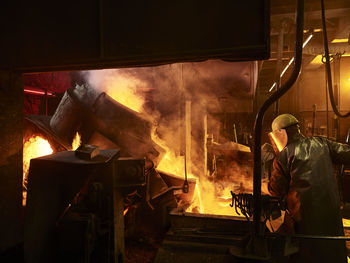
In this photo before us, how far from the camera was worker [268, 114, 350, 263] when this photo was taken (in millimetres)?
3236

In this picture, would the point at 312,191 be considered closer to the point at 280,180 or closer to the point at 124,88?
the point at 280,180

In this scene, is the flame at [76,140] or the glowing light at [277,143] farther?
the flame at [76,140]

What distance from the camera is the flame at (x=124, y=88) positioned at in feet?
19.6

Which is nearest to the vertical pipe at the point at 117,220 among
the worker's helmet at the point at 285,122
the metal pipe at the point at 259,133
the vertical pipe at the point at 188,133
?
the metal pipe at the point at 259,133

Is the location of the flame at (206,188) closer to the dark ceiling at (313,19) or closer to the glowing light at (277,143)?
the glowing light at (277,143)

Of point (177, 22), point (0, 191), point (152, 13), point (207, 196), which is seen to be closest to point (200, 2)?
point (177, 22)

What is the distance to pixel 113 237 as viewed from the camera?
2385 mm

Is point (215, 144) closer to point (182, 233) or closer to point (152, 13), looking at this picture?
point (182, 233)

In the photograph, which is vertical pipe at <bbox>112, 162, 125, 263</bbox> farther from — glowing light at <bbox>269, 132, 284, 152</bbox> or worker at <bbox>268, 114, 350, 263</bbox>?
glowing light at <bbox>269, 132, 284, 152</bbox>

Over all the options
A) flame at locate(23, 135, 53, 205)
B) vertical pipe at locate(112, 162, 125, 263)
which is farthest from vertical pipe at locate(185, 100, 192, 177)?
vertical pipe at locate(112, 162, 125, 263)

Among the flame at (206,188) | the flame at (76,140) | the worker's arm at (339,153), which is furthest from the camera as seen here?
the flame at (206,188)

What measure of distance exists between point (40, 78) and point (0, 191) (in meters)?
9.25

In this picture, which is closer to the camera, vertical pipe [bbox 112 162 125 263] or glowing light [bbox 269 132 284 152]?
vertical pipe [bbox 112 162 125 263]

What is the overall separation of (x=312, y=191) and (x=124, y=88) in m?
4.80
